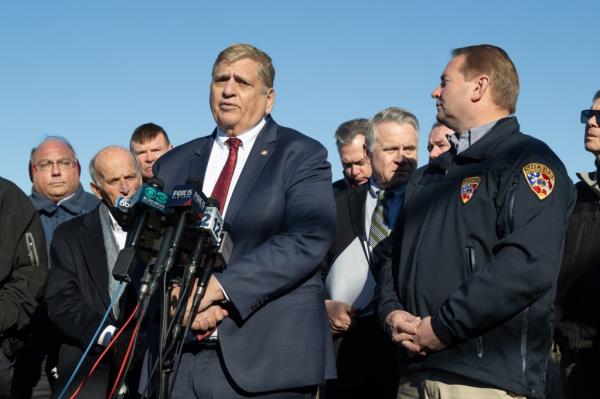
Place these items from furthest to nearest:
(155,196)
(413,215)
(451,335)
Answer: (413,215)
(451,335)
(155,196)

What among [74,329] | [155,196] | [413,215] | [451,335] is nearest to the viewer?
[155,196]

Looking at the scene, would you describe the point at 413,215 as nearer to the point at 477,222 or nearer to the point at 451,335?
the point at 477,222

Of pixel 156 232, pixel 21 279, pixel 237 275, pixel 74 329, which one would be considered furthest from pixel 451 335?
pixel 21 279

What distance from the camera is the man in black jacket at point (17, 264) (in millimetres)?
5805

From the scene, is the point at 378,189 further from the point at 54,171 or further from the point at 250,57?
the point at 54,171

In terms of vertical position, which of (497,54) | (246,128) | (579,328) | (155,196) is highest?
(497,54)

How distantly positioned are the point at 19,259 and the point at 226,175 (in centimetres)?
203

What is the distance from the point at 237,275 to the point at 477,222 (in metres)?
1.09

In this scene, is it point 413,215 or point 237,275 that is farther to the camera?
point 413,215

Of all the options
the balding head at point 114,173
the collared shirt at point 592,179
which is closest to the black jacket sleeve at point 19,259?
the balding head at point 114,173

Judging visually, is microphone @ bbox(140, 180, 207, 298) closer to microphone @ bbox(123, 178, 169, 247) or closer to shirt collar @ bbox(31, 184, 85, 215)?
microphone @ bbox(123, 178, 169, 247)

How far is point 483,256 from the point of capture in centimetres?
419

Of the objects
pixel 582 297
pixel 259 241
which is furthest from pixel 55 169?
pixel 582 297

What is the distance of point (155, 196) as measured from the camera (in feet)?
12.2
